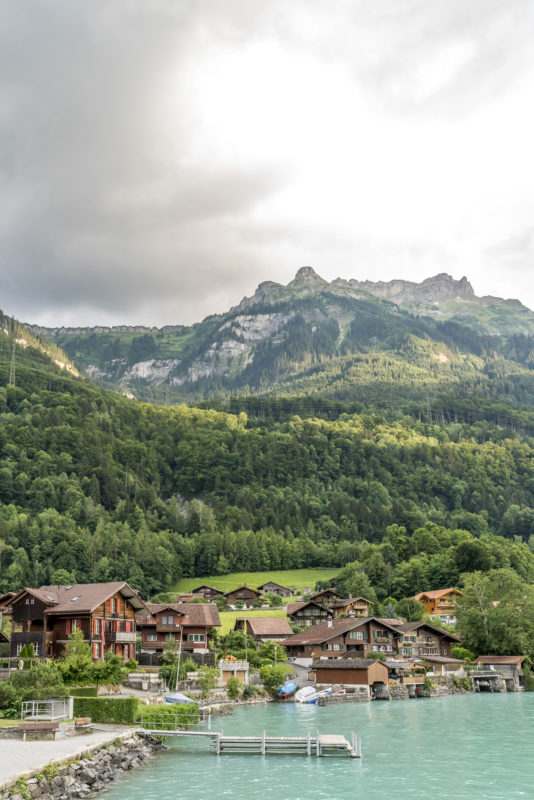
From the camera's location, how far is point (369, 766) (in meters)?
40.7

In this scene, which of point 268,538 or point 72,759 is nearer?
point 72,759

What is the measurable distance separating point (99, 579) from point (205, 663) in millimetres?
70698

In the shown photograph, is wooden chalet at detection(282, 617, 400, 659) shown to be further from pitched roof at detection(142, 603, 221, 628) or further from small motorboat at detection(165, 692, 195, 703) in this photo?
small motorboat at detection(165, 692, 195, 703)

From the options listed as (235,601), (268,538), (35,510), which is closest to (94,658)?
(235,601)

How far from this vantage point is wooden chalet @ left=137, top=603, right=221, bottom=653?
3304 inches

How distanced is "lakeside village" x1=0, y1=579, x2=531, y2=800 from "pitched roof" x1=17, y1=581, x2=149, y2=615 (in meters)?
0.18

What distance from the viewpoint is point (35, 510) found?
174 m

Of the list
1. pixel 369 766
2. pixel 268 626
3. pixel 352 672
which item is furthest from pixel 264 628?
pixel 369 766

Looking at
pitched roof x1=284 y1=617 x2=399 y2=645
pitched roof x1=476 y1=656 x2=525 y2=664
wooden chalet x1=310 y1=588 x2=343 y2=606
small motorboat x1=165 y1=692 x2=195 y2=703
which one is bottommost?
pitched roof x1=476 y1=656 x2=525 y2=664

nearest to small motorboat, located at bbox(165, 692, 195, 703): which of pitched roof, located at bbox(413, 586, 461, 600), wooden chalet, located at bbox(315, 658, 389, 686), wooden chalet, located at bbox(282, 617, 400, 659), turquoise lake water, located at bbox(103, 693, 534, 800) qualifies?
turquoise lake water, located at bbox(103, 693, 534, 800)

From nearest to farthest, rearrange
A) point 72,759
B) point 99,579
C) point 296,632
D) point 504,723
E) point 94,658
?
point 72,759
point 504,723
point 94,658
point 296,632
point 99,579

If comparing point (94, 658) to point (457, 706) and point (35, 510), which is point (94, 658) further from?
point (35, 510)

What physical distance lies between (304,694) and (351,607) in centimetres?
4332

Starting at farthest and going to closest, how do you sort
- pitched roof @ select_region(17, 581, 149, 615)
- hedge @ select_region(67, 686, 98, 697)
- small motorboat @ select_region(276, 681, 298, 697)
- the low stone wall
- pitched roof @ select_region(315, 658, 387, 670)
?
pitched roof @ select_region(315, 658, 387, 670) → small motorboat @ select_region(276, 681, 298, 697) → pitched roof @ select_region(17, 581, 149, 615) → hedge @ select_region(67, 686, 98, 697) → the low stone wall
